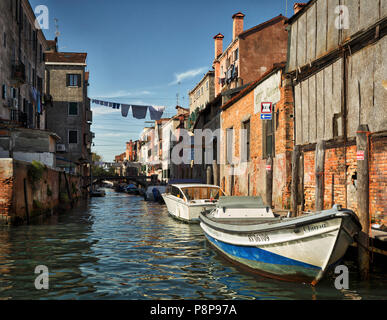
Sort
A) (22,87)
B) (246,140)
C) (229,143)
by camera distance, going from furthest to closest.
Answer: (22,87) < (229,143) < (246,140)

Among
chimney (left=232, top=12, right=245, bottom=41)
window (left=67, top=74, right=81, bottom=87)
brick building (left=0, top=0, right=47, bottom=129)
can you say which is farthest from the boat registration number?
window (left=67, top=74, right=81, bottom=87)

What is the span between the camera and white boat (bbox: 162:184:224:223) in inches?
660

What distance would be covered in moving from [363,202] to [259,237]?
2148mm

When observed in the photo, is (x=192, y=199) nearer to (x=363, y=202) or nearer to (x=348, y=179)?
(x=348, y=179)

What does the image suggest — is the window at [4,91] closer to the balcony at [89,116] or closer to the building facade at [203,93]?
the building facade at [203,93]

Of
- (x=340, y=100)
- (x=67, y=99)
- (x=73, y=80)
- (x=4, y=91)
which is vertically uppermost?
(x=73, y=80)

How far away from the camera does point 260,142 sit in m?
17.9

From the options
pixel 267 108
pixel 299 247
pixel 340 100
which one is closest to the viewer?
pixel 299 247

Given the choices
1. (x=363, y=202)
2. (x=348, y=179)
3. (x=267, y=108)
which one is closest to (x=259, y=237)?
(x=363, y=202)

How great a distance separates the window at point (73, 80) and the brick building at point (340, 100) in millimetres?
33902

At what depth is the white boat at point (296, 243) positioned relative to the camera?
22.4 ft

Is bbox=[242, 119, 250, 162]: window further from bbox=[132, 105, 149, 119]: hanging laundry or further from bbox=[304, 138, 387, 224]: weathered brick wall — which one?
bbox=[132, 105, 149, 119]: hanging laundry
